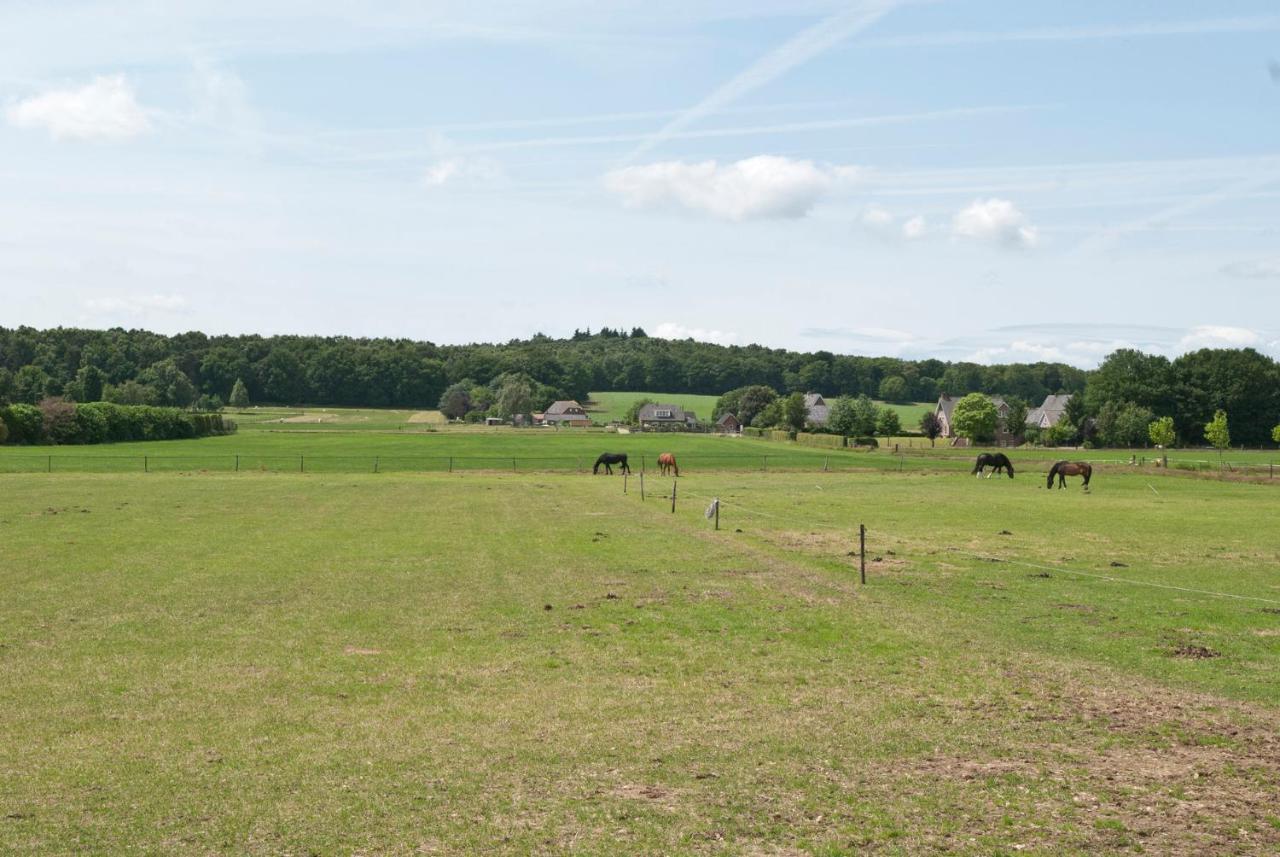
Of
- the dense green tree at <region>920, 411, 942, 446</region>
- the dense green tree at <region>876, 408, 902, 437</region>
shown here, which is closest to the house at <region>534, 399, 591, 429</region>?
the dense green tree at <region>920, 411, 942, 446</region>

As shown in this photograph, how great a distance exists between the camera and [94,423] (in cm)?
9531

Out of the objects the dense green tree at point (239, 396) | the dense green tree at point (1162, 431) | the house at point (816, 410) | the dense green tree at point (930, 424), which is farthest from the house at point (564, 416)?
the dense green tree at point (1162, 431)

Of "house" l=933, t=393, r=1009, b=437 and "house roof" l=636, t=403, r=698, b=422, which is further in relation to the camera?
"house roof" l=636, t=403, r=698, b=422

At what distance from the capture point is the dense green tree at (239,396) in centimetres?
18262

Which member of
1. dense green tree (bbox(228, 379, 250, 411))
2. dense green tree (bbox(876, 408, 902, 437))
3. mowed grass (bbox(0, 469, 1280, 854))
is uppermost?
dense green tree (bbox(228, 379, 250, 411))

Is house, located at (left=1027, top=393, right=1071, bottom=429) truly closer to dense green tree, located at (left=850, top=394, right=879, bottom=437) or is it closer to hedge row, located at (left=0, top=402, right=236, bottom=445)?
dense green tree, located at (left=850, top=394, right=879, bottom=437)

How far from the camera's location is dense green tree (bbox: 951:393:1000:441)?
409 ft

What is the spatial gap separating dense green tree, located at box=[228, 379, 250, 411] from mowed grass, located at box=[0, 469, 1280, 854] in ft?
533

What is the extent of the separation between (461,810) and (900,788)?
157 inches

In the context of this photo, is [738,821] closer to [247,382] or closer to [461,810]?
[461,810]

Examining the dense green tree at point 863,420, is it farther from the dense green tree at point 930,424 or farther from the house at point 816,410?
the house at point 816,410

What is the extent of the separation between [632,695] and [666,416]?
179957mm

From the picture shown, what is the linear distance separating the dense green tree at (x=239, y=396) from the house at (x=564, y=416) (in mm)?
50450

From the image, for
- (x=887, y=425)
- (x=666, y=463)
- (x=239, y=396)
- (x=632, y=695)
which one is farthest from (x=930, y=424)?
(x=632, y=695)
